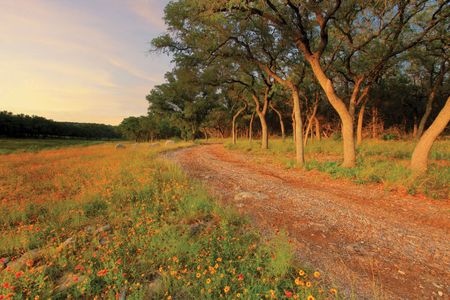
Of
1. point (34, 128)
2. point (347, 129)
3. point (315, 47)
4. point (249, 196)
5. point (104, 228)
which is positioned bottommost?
point (104, 228)

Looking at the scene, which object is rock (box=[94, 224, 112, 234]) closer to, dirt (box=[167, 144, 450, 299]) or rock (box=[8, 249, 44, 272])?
rock (box=[8, 249, 44, 272])

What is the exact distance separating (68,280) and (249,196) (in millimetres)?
4231

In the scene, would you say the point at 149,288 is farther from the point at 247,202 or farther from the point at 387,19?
the point at 387,19

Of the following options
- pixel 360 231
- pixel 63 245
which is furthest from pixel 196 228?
pixel 360 231

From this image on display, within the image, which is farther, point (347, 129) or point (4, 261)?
point (347, 129)

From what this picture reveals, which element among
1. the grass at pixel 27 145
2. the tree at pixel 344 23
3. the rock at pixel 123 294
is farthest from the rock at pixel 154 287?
the grass at pixel 27 145

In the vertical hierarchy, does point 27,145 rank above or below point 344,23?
below

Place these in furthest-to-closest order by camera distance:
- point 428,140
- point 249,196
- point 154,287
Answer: point 428,140 → point 249,196 → point 154,287

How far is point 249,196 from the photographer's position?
19.1 feet

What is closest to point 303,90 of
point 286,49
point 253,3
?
point 286,49

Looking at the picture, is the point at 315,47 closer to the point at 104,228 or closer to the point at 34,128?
the point at 104,228

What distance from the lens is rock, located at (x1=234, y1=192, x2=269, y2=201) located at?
572cm

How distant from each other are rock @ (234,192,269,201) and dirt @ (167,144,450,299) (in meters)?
0.03

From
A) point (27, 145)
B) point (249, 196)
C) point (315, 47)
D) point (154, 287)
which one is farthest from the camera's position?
point (27, 145)
